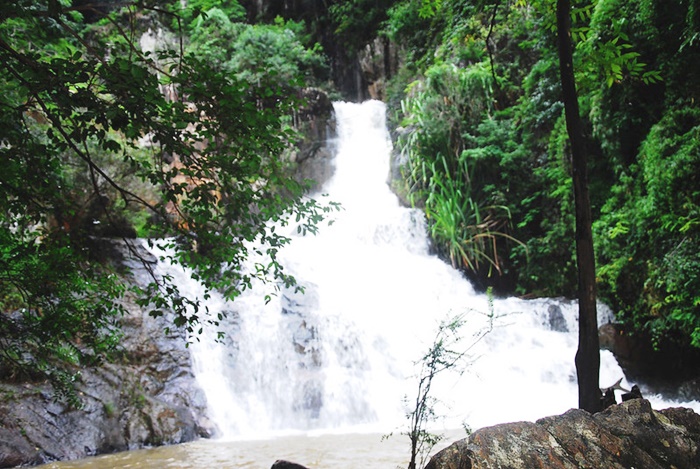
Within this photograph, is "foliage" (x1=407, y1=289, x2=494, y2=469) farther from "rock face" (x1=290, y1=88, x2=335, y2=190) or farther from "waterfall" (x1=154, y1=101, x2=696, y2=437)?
"rock face" (x1=290, y1=88, x2=335, y2=190)

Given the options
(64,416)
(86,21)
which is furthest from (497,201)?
(86,21)

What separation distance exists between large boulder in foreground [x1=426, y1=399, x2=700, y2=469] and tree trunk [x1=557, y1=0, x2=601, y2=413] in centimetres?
75

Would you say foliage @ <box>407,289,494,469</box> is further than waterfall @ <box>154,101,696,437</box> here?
No

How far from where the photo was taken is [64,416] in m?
5.43

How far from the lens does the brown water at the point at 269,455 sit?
14.8 feet

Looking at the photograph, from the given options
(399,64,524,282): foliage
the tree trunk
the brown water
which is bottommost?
the brown water

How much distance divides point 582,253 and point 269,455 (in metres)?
3.41

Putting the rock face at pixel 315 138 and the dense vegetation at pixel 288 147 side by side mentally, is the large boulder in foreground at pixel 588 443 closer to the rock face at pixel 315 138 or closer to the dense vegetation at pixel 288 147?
the dense vegetation at pixel 288 147

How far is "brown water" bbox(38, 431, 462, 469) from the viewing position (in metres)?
4.52

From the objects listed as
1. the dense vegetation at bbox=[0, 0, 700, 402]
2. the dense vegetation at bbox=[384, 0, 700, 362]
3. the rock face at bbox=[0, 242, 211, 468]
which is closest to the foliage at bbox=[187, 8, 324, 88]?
the dense vegetation at bbox=[0, 0, 700, 402]

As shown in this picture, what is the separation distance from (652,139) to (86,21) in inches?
771

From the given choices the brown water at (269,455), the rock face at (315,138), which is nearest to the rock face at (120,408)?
the brown water at (269,455)

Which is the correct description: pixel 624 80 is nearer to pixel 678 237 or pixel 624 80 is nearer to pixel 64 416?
pixel 678 237

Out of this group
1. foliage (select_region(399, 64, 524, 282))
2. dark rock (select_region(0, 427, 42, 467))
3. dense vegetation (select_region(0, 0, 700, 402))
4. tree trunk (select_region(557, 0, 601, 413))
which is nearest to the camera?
dense vegetation (select_region(0, 0, 700, 402))
